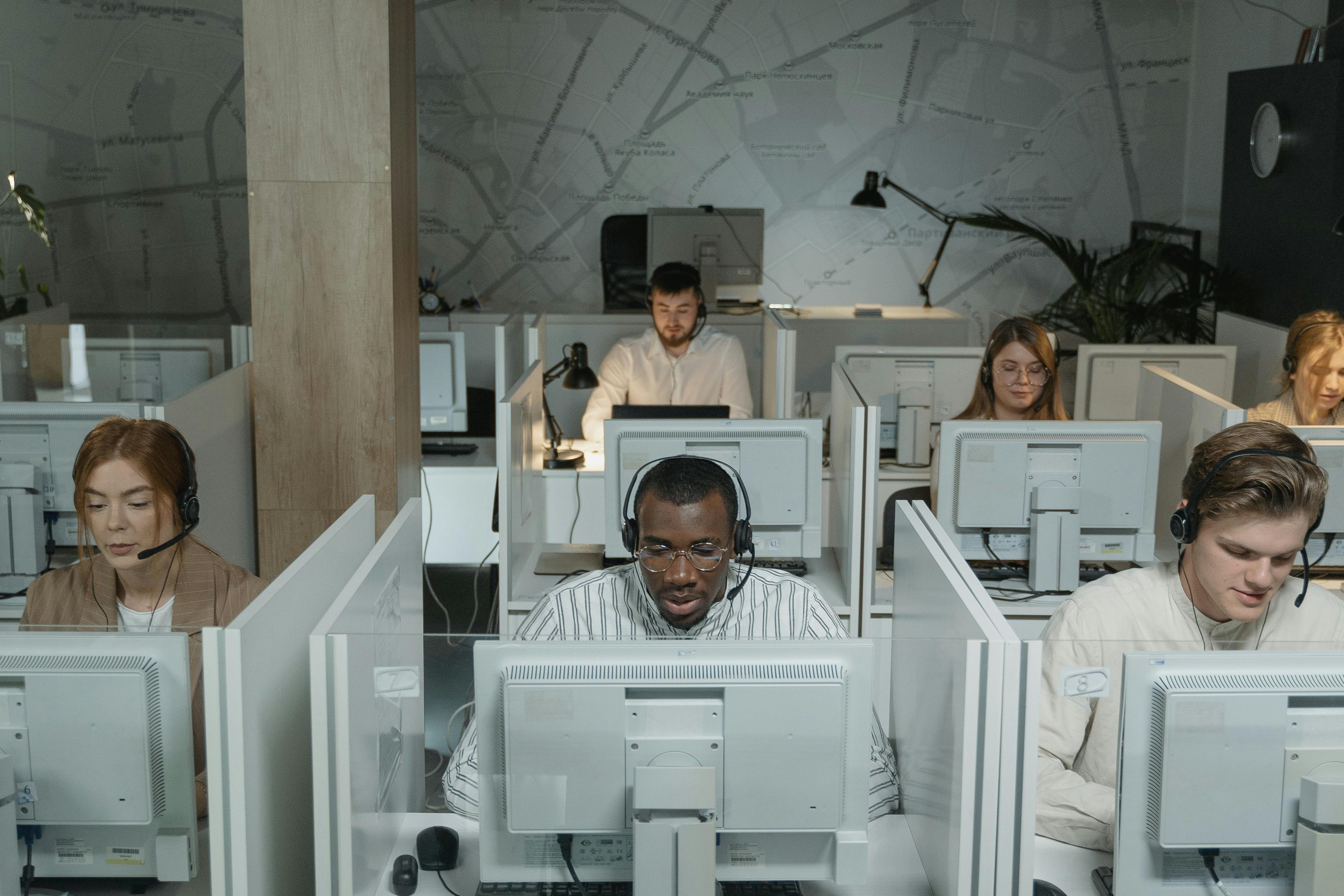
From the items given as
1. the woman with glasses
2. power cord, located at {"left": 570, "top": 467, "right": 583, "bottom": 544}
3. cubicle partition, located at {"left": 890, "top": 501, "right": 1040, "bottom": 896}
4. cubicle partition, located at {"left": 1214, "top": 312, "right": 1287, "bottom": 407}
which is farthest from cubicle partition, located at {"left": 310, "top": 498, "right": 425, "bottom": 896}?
cubicle partition, located at {"left": 1214, "top": 312, "right": 1287, "bottom": 407}

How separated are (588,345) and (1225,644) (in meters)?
3.42

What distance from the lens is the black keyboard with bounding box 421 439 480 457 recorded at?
4.18 meters

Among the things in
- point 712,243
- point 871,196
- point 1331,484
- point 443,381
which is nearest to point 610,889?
point 1331,484

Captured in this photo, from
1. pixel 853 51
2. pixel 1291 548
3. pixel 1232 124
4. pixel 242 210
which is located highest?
pixel 853 51

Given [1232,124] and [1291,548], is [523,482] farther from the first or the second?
[1232,124]

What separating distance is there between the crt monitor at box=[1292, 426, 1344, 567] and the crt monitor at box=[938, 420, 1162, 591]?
34 centimetres

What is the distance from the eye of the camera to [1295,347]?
3.30 metres

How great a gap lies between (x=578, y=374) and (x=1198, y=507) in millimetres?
2064

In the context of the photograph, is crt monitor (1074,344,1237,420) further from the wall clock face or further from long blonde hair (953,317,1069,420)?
the wall clock face

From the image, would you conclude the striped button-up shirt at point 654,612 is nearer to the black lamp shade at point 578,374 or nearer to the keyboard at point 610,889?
the keyboard at point 610,889

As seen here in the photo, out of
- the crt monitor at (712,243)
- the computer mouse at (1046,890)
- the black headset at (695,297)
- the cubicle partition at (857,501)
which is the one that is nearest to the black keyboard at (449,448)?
the black headset at (695,297)

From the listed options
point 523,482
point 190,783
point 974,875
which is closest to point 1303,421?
point 523,482

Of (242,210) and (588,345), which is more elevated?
(242,210)

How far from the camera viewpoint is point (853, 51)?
20.6 feet
